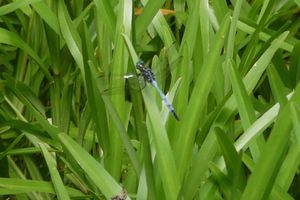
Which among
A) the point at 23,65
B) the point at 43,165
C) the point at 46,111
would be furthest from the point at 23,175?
the point at 23,65

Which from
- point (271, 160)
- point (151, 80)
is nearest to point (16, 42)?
point (151, 80)

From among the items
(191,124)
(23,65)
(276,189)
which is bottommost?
(276,189)

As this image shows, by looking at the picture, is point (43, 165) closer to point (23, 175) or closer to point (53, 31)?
point (23, 175)

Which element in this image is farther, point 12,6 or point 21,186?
point 12,6

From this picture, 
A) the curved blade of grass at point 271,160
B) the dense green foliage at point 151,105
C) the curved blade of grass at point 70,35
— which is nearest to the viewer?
the curved blade of grass at point 271,160

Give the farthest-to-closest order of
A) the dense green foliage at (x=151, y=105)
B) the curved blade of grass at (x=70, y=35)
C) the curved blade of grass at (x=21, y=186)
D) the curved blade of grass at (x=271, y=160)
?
the curved blade of grass at (x=70, y=35), the curved blade of grass at (x=21, y=186), the dense green foliage at (x=151, y=105), the curved blade of grass at (x=271, y=160)

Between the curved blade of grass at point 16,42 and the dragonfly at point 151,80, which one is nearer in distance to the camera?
the dragonfly at point 151,80

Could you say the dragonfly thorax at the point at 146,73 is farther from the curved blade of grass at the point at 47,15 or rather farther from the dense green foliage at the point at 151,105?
the curved blade of grass at the point at 47,15

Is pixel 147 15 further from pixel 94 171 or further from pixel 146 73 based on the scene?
pixel 94 171

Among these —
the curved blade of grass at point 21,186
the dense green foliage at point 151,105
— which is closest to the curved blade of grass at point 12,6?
the dense green foliage at point 151,105
